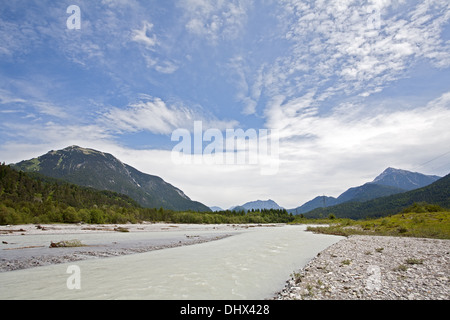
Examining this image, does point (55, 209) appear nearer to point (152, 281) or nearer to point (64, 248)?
point (64, 248)

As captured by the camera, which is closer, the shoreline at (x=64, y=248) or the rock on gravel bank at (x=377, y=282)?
the rock on gravel bank at (x=377, y=282)

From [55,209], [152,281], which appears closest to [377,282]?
[152,281]

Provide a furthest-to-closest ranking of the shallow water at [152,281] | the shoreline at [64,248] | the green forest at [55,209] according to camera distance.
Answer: the green forest at [55,209]
the shoreline at [64,248]
the shallow water at [152,281]

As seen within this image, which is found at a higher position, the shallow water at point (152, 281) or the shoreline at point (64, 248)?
the shallow water at point (152, 281)

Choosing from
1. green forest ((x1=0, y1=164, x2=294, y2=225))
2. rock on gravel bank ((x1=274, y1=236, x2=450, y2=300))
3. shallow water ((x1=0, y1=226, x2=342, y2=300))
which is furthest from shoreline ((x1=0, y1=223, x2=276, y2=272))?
green forest ((x1=0, y1=164, x2=294, y2=225))

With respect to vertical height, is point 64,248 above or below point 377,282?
below

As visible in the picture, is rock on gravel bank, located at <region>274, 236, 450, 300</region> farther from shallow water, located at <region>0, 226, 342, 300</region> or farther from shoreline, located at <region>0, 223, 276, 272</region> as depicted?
shoreline, located at <region>0, 223, 276, 272</region>

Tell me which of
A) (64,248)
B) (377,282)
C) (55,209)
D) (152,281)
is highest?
(55,209)

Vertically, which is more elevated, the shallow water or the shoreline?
the shallow water

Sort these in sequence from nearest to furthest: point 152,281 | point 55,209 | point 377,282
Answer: point 377,282 → point 152,281 → point 55,209

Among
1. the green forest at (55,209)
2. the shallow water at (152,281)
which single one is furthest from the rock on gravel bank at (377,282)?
the green forest at (55,209)

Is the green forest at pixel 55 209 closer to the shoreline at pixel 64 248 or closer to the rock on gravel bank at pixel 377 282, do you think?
the shoreline at pixel 64 248
